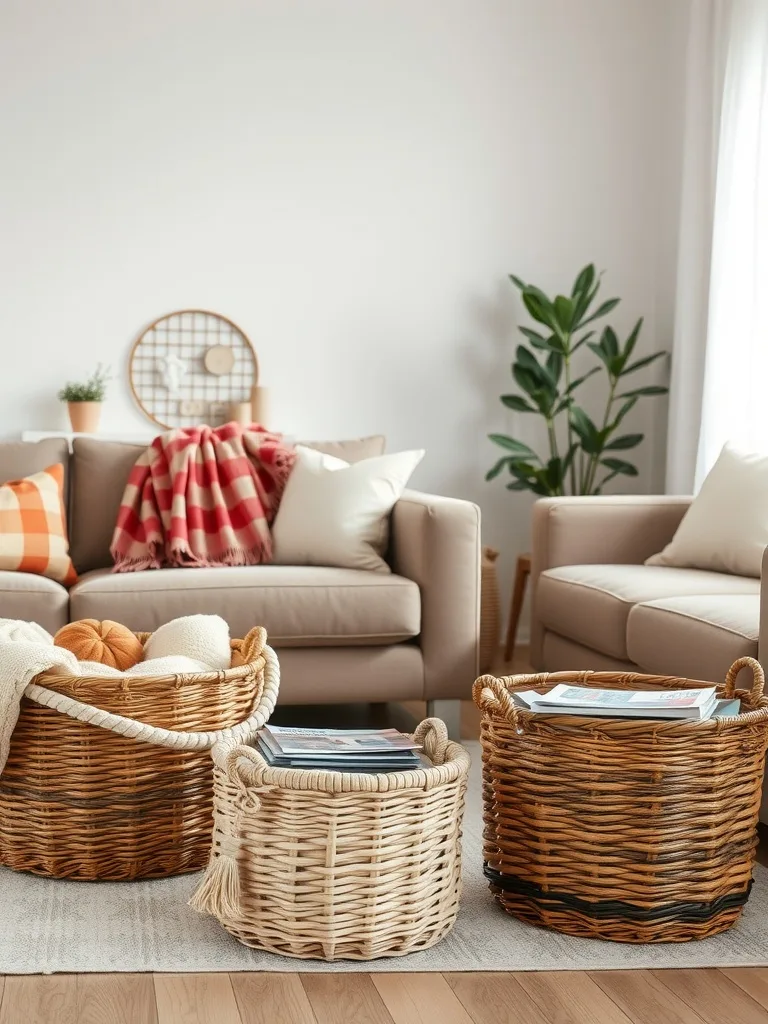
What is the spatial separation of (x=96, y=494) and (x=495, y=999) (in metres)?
2.23

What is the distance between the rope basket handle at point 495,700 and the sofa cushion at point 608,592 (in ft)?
3.44

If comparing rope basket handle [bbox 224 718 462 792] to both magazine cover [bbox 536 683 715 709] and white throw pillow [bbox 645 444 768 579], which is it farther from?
white throw pillow [bbox 645 444 768 579]

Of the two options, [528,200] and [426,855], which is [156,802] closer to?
[426,855]

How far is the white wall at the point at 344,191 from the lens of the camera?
4309 millimetres

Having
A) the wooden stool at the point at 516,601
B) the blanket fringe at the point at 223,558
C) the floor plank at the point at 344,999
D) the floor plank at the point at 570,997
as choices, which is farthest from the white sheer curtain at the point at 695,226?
the floor plank at the point at 344,999

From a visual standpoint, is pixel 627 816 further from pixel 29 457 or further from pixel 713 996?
pixel 29 457

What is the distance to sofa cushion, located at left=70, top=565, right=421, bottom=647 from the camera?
3.01 m

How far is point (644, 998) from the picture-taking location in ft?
5.62

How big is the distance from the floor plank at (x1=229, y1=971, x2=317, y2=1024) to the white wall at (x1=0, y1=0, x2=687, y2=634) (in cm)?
293

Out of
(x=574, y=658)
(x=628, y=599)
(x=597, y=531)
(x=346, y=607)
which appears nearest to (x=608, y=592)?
(x=628, y=599)

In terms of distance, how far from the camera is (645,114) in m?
4.75

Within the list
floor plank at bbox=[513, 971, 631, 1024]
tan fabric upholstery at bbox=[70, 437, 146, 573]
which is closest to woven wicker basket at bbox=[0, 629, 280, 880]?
floor plank at bbox=[513, 971, 631, 1024]

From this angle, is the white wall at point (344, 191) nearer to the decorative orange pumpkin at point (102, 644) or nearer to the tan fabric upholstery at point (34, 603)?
→ the tan fabric upholstery at point (34, 603)

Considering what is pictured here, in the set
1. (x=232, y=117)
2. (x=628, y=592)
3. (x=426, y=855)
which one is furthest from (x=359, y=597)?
(x=232, y=117)
